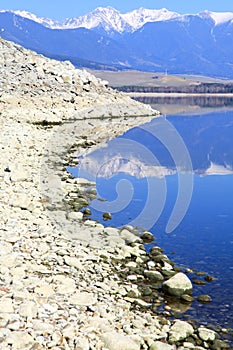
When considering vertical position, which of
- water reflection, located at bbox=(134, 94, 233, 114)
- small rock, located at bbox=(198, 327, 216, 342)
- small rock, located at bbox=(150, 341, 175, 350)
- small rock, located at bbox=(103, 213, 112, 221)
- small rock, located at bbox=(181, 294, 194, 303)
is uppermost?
water reflection, located at bbox=(134, 94, 233, 114)

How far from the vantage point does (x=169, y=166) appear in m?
32.2

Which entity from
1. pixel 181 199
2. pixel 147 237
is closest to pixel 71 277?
pixel 147 237

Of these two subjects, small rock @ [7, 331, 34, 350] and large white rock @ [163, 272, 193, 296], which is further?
large white rock @ [163, 272, 193, 296]

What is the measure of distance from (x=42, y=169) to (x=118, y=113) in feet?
135

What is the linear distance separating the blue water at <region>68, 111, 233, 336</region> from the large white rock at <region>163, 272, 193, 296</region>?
0.43 metres

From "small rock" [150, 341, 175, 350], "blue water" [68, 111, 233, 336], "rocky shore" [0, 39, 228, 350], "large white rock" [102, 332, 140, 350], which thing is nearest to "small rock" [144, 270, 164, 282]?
"rocky shore" [0, 39, 228, 350]

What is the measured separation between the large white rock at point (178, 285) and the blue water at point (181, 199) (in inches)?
17.0

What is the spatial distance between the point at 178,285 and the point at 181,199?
10905 mm

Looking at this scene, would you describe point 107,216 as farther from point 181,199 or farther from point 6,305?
point 6,305

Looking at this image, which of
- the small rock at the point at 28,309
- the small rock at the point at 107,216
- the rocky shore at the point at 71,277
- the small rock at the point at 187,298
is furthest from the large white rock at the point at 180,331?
the small rock at the point at 107,216

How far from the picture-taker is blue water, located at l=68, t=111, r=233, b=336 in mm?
13653

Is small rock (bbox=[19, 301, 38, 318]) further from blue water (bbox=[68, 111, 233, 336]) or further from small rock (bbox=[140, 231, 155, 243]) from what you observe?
small rock (bbox=[140, 231, 155, 243])

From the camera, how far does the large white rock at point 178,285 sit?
11.8m

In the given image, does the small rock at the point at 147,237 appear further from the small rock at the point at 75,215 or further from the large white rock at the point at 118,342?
the large white rock at the point at 118,342
